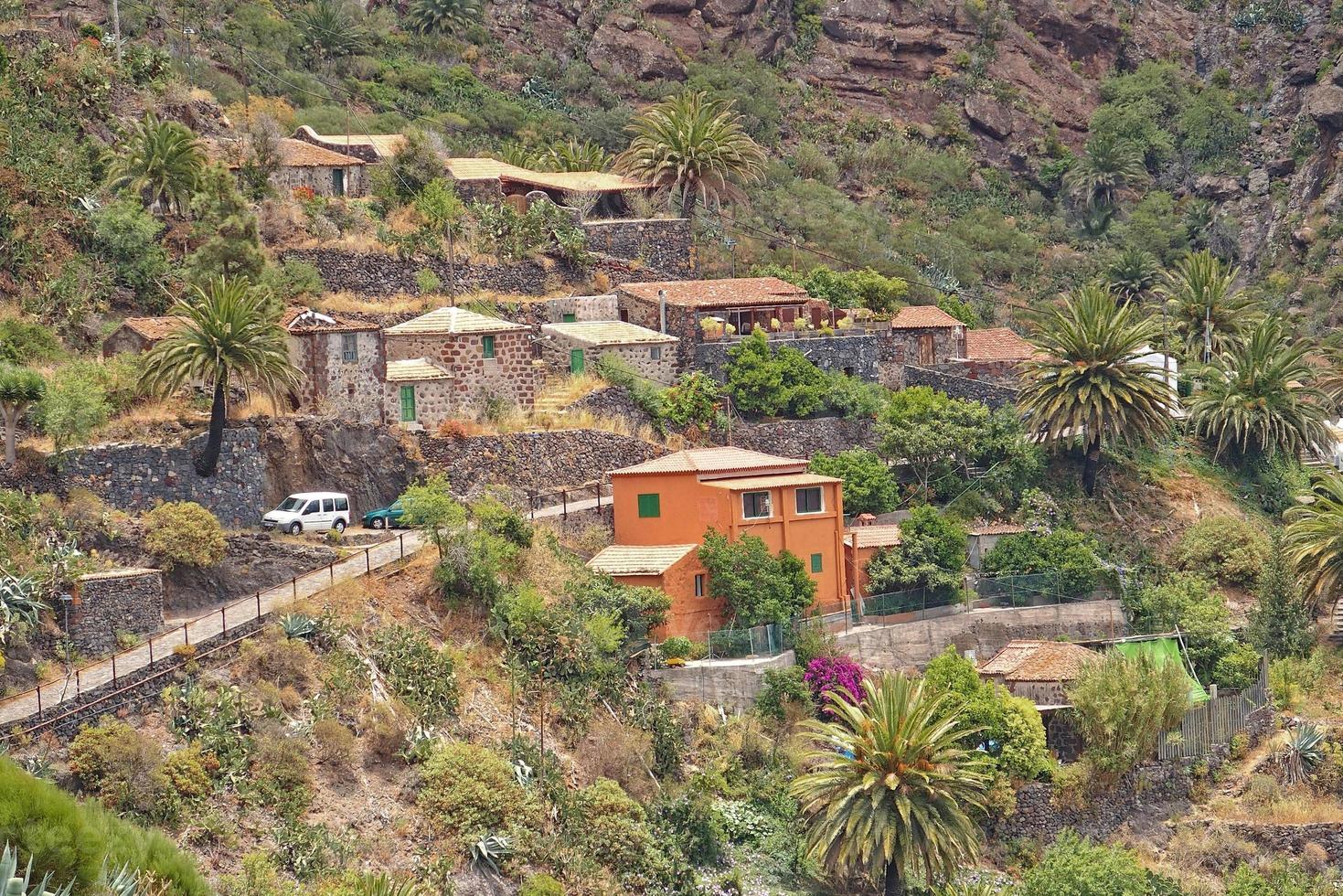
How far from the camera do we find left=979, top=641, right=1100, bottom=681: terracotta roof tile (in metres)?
60.2

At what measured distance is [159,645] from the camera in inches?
1893

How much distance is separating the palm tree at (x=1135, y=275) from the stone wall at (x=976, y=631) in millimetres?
30481

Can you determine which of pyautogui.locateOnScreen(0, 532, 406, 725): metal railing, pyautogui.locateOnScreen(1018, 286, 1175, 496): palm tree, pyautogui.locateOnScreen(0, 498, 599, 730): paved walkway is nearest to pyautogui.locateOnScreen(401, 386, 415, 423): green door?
pyautogui.locateOnScreen(0, 498, 599, 730): paved walkway

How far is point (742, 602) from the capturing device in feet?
195

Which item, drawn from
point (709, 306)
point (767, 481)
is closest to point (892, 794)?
point (767, 481)

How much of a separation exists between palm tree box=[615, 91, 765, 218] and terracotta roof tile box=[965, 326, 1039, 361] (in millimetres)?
9995

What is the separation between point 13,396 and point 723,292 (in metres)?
28.2

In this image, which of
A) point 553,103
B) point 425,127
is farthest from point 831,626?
point 553,103

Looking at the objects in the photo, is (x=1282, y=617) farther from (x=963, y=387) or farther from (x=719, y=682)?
(x=719, y=682)

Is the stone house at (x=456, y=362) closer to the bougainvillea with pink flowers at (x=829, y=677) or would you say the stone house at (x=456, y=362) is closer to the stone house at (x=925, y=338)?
the bougainvillea with pink flowers at (x=829, y=677)

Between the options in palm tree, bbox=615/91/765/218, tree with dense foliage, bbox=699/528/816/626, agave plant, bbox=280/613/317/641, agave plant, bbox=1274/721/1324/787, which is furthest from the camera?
palm tree, bbox=615/91/765/218

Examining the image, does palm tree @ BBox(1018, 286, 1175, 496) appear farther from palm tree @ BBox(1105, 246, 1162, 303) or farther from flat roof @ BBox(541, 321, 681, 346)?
palm tree @ BBox(1105, 246, 1162, 303)

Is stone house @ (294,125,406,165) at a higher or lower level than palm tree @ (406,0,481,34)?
lower

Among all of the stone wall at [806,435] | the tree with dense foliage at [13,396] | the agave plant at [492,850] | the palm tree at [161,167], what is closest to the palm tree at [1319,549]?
the stone wall at [806,435]
